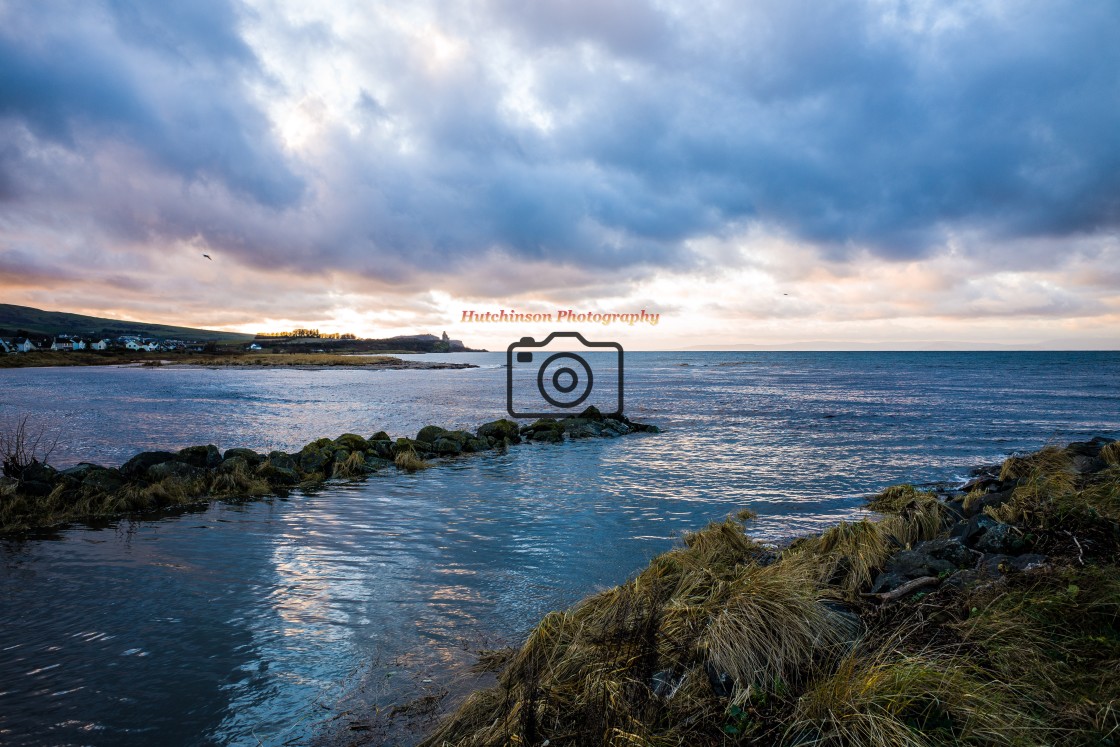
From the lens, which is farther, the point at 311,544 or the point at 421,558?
the point at 311,544

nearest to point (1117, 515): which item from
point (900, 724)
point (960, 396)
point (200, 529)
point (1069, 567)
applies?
point (1069, 567)

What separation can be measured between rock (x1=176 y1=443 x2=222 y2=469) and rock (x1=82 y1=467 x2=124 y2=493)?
208cm

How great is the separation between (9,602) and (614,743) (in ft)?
28.6

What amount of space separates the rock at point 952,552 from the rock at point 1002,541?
24cm

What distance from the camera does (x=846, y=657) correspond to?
4.37 metres

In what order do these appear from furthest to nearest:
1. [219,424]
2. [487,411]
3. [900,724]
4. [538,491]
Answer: [487,411] < [219,424] < [538,491] < [900,724]

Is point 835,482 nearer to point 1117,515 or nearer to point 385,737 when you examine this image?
point 1117,515

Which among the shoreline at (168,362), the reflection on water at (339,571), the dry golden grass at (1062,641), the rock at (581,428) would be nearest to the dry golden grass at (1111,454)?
the reflection on water at (339,571)

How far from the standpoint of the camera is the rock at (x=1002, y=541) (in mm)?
6922

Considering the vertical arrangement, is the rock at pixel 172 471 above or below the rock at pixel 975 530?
below

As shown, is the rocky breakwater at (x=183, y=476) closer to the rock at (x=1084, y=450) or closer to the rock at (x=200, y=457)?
the rock at (x=200, y=457)

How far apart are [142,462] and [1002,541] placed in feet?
61.8

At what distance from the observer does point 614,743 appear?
3814 millimetres

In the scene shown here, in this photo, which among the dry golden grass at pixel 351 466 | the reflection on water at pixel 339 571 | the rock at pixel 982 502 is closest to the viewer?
the reflection on water at pixel 339 571
